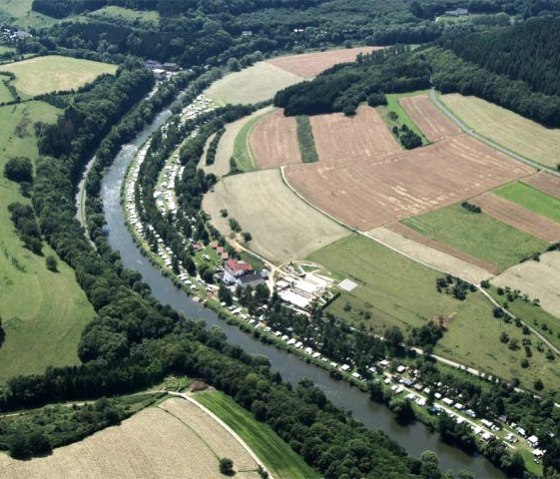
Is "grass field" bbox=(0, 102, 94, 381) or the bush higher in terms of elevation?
the bush

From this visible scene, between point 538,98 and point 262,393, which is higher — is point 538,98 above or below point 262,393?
above

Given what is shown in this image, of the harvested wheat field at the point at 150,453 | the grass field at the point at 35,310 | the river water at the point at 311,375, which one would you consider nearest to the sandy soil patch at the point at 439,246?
the river water at the point at 311,375

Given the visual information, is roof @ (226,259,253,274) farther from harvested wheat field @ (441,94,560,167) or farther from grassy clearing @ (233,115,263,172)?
harvested wheat field @ (441,94,560,167)

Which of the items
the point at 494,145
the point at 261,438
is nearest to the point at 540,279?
the point at 494,145

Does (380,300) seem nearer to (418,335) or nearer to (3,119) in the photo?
(418,335)

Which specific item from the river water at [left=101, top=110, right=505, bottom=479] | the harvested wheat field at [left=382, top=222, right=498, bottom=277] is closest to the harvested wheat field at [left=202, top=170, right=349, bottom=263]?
the harvested wheat field at [left=382, top=222, right=498, bottom=277]

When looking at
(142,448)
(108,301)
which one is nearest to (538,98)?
(108,301)
